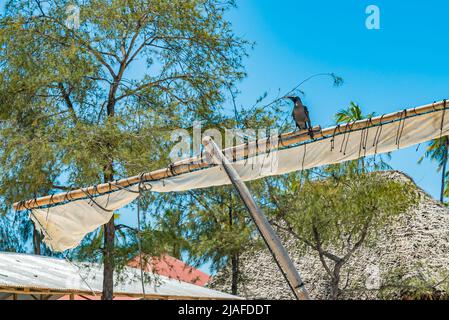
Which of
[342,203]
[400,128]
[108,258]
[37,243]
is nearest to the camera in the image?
[400,128]

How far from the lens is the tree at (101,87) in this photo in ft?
25.8

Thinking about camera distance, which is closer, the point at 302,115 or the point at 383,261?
the point at 302,115

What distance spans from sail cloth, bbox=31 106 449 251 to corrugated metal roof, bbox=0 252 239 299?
7.16 ft

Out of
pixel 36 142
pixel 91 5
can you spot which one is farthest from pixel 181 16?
pixel 36 142

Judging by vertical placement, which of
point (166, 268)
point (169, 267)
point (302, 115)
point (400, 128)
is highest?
point (166, 268)

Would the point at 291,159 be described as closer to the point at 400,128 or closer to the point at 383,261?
the point at 400,128

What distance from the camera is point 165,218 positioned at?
8.54m

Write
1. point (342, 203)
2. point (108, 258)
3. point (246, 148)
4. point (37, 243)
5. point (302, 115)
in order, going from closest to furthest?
point (302, 115) < point (246, 148) < point (108, 258) < point (342, 203) < point (37, 243)

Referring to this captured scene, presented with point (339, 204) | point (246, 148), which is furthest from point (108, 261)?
point (339, 204)

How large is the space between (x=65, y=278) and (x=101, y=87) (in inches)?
111

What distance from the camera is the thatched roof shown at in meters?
13.9

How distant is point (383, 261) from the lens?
14.7 meters
